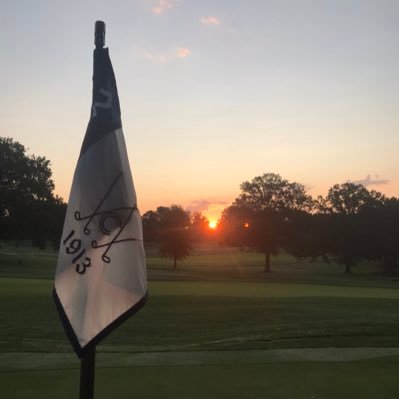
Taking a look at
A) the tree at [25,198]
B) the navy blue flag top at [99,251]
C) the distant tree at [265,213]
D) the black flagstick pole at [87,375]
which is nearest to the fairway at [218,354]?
the black flagstick pole at [87,375]

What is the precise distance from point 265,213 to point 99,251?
6538 cm

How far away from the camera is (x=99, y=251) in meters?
3.86

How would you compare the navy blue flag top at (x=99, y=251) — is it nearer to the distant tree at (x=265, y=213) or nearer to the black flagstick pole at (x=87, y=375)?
the black flagstick pole at (x=87, y=375)

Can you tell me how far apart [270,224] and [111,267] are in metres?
64.3

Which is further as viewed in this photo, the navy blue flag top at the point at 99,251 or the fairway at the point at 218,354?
the fairway at the point at 218,354

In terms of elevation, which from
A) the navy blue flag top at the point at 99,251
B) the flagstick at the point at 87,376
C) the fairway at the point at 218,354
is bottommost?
the fairway at the point at 218,354

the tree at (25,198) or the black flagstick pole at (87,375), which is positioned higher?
the tree at (25,198)

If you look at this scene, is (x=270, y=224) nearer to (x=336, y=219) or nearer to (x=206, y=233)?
(x=336, y=219)

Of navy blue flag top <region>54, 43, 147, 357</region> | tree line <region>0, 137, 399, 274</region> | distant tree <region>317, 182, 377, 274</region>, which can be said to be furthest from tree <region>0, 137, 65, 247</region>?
navy blue flag top <region>54, 43, 147, 357</region>

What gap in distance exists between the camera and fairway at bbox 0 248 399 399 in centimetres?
607

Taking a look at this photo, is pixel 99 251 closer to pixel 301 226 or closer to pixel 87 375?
pixel 87 375

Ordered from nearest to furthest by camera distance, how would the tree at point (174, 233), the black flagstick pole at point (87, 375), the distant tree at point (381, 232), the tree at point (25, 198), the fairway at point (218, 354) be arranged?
the black flagstick pole at point (87, 375), the fairway at point (218, 354), the tree at point (25, 198), the distant tree at point (381, 232), the tree at point (174, 233)

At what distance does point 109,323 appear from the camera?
152 inches

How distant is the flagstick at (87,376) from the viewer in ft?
12.3
